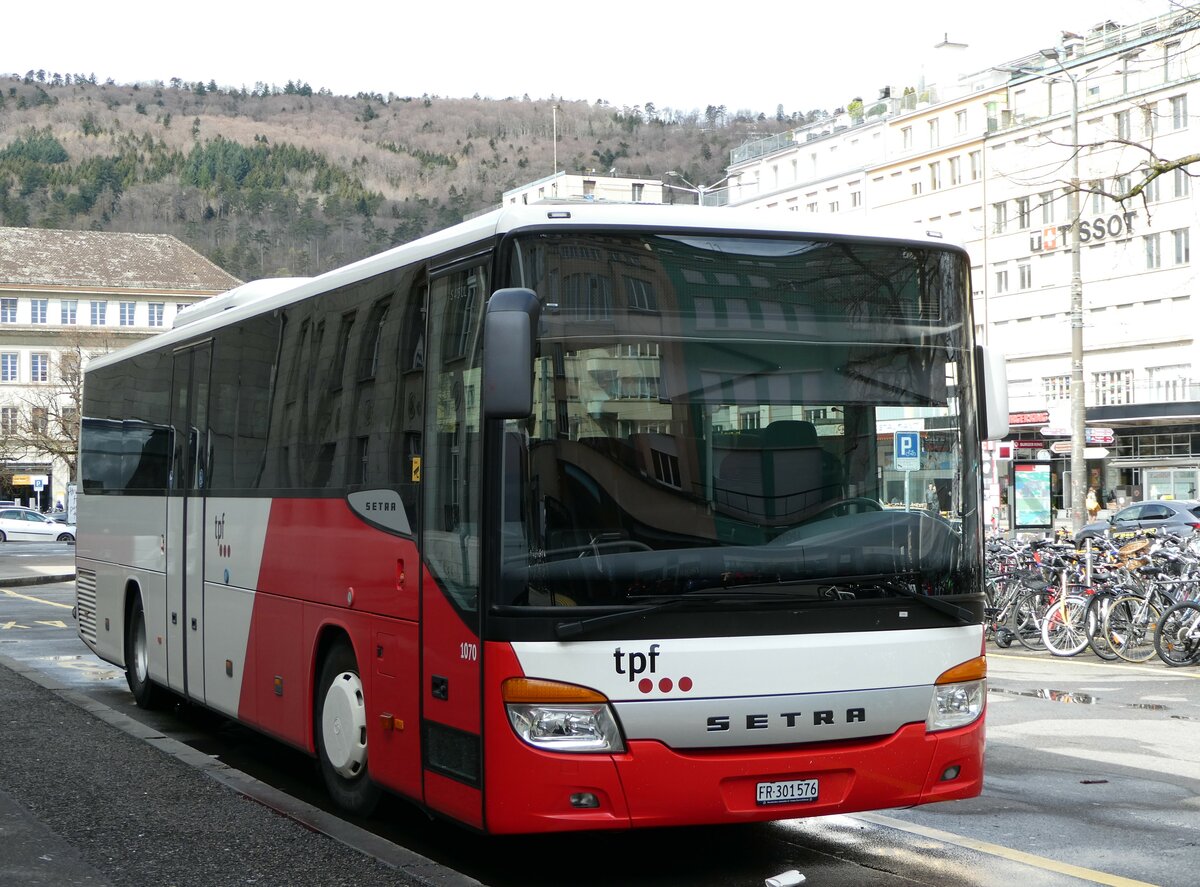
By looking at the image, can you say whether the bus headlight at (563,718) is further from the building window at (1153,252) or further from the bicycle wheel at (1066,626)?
the building window at (1153,252)

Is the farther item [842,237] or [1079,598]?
[1079,598]

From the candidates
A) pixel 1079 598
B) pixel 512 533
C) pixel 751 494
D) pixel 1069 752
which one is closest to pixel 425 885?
pixel 512 533

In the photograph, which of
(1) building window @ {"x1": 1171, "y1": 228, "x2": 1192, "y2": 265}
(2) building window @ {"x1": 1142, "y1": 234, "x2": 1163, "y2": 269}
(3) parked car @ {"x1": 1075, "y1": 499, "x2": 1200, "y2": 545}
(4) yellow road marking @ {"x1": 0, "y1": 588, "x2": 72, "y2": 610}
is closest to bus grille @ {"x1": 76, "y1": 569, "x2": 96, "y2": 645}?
(4) yellow road marking @ {"x1": 0, "y1": 588, "x2": 72, "y2": 610}

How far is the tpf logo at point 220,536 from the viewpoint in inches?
420

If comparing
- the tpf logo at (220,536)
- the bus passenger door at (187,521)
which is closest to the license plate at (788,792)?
the tpf logo at (220,536)

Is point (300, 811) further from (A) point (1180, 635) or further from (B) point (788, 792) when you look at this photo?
(A) point (1180, 635)

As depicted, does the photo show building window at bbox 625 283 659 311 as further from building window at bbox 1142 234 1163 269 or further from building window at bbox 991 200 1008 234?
building window at bbox 991 200 1008 234

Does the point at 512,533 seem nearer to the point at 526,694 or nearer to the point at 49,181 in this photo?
the point at 526,694

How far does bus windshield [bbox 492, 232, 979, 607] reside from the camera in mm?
6562

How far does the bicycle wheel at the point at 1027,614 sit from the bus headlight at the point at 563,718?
1315cm

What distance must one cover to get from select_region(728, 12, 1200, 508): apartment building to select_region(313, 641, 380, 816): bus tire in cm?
4995

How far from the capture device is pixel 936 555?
703cm

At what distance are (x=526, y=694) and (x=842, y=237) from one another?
240 centimetres

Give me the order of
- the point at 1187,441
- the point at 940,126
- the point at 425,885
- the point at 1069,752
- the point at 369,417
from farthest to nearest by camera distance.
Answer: the point at 940,126, the point at 1187,441, the point at 1069,752, the point at 369,417, the point at 425,885
